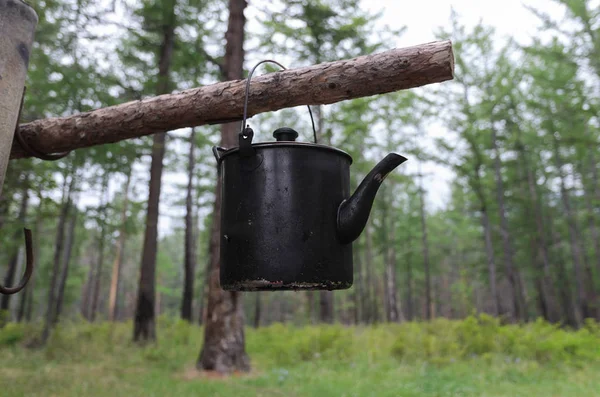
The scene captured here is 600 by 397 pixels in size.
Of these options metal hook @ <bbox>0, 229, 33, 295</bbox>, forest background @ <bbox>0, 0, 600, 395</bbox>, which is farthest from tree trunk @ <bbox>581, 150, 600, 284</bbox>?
metal hook @ <bbox>0, 229, 33, 295</bbox>

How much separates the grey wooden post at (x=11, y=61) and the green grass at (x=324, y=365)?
3830 mm

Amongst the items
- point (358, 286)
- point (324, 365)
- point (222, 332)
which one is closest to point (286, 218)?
point (222, 332)

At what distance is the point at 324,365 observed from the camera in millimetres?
6758

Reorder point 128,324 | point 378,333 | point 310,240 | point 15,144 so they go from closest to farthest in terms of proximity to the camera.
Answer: point 310,240 → point 15,144 → point 378,333 → point 128,324

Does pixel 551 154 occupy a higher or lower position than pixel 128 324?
higher

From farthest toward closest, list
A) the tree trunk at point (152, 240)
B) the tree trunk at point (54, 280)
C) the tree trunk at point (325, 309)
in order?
the tree trunk at point (325, 309), the tree trunk at point (152, 240), the tree trunk at point (54, 280)

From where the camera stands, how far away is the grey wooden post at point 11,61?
60.2 inches

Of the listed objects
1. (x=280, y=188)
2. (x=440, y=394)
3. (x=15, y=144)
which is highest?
(x=15, y=144)

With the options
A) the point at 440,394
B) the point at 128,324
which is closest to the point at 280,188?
the point at 440,394

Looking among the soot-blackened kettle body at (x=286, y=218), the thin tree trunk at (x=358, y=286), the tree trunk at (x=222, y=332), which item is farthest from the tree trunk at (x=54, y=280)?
the thin tree trunk at (x=358, y=286)

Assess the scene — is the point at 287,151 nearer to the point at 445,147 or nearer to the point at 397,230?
the point at 445,147

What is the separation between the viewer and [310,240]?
147 centimetres

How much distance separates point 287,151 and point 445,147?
13.1 m

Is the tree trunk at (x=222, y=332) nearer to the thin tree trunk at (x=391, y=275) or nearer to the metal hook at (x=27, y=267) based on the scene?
the metal hook at (x=27, y=267)
